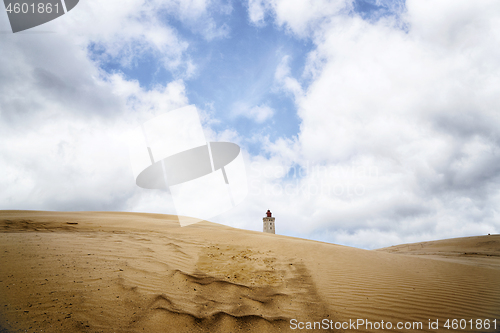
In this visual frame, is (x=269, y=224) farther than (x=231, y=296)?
Yes

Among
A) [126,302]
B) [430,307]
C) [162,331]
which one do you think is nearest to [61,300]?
[126,302]

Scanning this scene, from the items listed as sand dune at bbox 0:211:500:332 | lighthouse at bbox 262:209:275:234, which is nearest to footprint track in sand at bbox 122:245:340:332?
sand dune at bbox 0:211:500:332

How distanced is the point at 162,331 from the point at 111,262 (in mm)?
3057

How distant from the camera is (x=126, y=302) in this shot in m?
4.40

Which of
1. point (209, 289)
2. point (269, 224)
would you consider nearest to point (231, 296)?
point (209, 289)

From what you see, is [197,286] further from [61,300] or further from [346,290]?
[346,290]

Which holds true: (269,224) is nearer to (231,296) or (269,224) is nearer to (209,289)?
(209,289)

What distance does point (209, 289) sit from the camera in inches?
222

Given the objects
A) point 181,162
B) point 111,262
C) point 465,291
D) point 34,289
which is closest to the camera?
point 34,289

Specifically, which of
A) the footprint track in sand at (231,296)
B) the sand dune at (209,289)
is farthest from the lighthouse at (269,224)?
the footprint track in sand at (231,296)

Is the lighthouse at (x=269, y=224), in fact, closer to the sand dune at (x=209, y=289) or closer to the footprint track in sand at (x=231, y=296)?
the sand dune at (x=209, y=289)

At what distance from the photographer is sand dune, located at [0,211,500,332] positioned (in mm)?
3992

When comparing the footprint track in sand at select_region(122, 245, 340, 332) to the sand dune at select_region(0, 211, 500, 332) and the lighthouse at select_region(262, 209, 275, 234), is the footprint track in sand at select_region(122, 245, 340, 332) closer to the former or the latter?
the sand dune at select_region(0, 211, 500, 332)

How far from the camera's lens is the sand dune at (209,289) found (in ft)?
13.1
